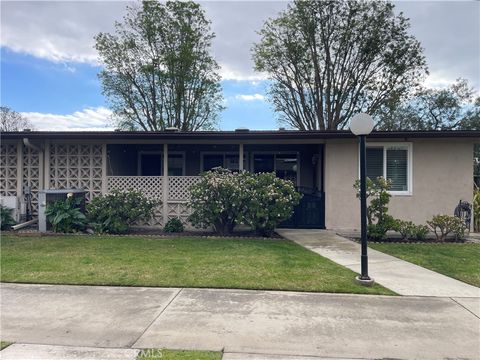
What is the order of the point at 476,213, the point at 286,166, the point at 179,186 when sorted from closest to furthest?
the point at 476,213 < the point at 179,186 < the point at 286,166

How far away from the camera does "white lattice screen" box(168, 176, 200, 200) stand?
410 inches

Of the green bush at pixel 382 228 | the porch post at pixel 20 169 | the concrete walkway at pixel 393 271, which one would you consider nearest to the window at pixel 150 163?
the porch post at pixel 20 169

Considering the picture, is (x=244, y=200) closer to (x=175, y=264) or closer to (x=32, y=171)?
(x=175, y=264)

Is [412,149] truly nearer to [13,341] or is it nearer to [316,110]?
[13,341]

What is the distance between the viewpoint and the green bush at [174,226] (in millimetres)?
9852

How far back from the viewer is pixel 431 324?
3.65 m

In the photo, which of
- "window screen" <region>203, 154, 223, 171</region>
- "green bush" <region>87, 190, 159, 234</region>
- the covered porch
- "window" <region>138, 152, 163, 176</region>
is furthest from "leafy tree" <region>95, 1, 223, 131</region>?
"green bush" <region>87, 190, 159, 234</region>

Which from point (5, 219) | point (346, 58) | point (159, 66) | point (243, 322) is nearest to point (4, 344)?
point (243, 322)

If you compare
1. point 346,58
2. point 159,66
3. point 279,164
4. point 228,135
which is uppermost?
point 159,66

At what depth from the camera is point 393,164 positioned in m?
10.1

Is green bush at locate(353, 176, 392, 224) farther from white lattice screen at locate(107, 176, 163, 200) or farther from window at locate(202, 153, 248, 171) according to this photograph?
white lattice screen at locate(107, 176, 163, 200)

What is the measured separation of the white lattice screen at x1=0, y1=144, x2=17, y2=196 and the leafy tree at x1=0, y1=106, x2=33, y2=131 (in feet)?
72.2

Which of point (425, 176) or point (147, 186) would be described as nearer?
point (425, 176)

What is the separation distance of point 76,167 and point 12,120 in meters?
24.9
